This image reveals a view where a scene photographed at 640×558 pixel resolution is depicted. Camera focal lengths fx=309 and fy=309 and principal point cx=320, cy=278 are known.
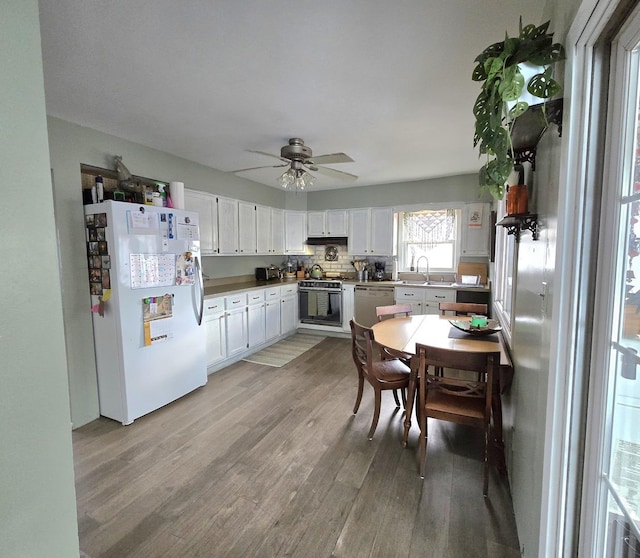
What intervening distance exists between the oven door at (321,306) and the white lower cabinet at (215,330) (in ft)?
5.79

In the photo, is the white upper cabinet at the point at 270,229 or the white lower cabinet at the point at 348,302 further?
the white lower cabinet at the point at 348,302

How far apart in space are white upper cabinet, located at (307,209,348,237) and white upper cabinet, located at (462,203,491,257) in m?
1.89

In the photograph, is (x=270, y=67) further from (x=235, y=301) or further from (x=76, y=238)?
(x=235, y=301)

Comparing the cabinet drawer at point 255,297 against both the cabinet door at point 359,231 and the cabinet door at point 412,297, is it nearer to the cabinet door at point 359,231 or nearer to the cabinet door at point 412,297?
the cabinet door at point 359,231

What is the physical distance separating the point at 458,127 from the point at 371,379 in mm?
2320

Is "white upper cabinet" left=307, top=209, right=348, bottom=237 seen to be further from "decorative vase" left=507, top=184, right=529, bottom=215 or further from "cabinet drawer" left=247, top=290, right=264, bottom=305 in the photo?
"decorative vase" left=507, top=184, right=529, bottom=215

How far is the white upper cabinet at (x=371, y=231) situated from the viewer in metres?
5.09

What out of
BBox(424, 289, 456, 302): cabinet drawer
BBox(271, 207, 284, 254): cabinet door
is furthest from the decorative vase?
BBox(271, 207, 284, 254): cabinet door

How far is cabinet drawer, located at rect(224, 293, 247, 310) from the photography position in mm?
3809

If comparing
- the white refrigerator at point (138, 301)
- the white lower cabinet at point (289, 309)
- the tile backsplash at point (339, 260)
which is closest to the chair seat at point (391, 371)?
the white refrigerator at point (138, 301)

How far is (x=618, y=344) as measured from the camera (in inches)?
30.9

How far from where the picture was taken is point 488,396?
182cm

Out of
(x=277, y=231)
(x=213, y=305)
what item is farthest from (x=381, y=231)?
(x=213, y=305)

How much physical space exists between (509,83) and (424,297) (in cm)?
385
